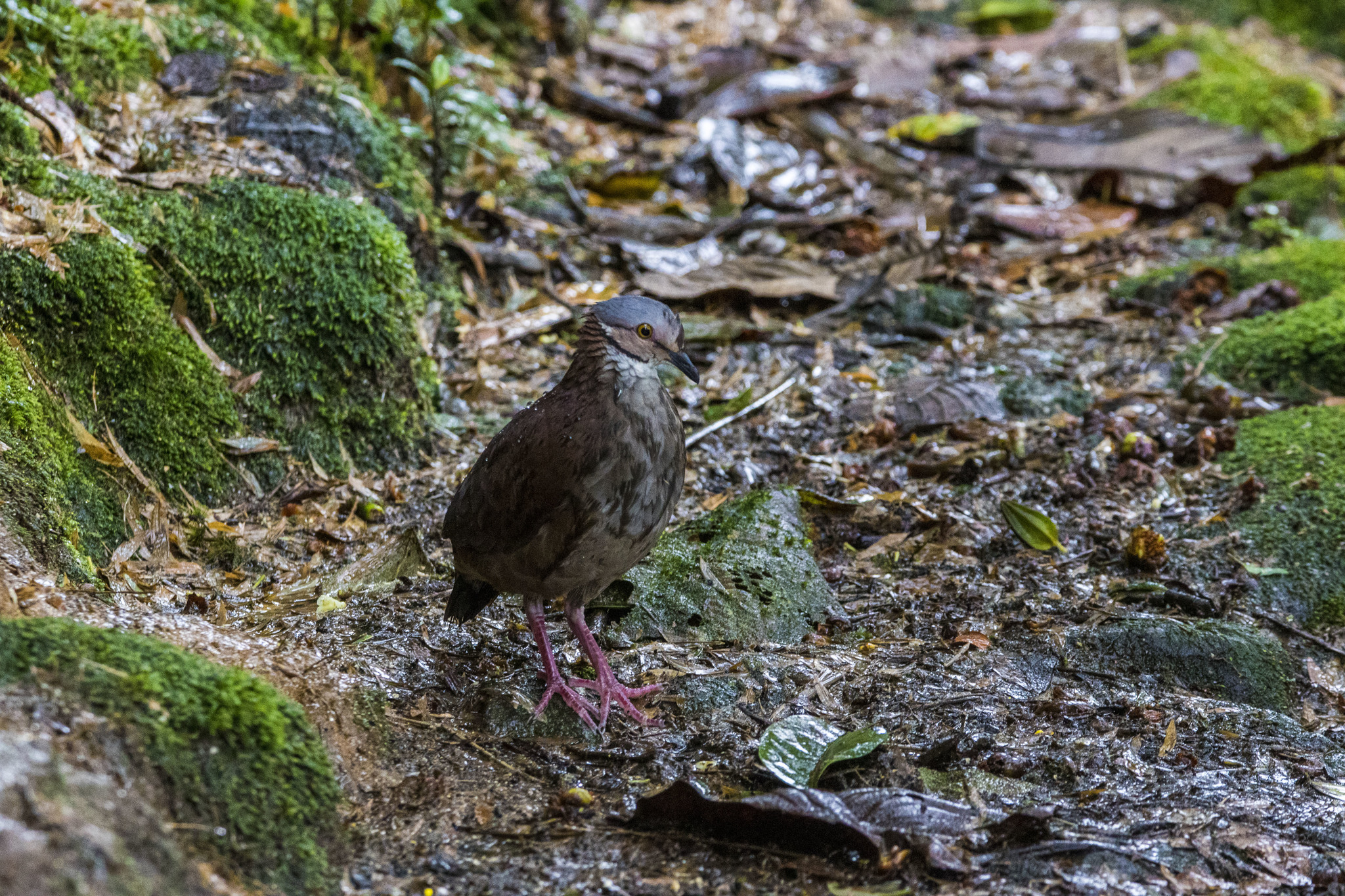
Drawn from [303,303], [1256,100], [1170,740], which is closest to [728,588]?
[1170,740]

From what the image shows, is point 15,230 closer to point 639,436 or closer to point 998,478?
point 639,436

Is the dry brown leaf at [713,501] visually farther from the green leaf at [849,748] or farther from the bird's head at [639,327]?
the green leaf at [849,748]

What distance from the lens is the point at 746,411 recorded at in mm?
5598

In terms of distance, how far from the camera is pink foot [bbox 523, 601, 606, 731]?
11.3 ft

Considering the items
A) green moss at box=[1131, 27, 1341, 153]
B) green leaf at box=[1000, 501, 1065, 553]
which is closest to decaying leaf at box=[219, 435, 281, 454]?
green leaf at box=[1000, 501, 1065, 553]

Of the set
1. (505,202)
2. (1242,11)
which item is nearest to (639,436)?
(505,202)

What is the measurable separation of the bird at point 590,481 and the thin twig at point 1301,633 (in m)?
2.31

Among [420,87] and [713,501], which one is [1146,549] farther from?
[420,87]

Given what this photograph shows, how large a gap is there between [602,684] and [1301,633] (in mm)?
2543

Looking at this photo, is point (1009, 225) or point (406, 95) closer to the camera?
point (406, 95)

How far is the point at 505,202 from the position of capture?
279 inches

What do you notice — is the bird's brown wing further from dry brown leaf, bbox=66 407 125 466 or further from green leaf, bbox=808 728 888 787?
dry brown leaf, bbox=66 407 125 466

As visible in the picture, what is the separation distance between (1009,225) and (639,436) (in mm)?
5163

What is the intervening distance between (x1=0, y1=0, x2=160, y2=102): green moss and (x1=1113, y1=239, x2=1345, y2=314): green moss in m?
5.68
